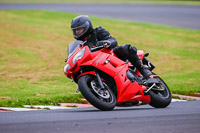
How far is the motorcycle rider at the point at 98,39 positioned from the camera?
26.6ft

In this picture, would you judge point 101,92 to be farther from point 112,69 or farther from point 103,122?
point 103,122

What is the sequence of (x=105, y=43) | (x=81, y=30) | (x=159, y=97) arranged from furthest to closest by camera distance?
(x=159, y=97)
(x=81, y=30)
(x=105, y=43)

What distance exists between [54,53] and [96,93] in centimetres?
1004

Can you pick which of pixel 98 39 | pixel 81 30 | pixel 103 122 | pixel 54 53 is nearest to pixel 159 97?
pixel 98 39

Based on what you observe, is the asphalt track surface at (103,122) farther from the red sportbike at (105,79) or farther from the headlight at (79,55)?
the headlight at (79,55)

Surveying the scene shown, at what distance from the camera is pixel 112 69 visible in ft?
25.5

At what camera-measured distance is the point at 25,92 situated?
10.6 metres

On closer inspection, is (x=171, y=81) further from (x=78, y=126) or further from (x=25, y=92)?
(x=78, y=126)

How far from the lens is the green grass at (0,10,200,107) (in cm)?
1079

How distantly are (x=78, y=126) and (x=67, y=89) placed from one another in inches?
207

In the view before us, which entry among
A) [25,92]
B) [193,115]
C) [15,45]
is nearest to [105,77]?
[193,115]

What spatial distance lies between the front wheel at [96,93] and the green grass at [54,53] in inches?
70.6

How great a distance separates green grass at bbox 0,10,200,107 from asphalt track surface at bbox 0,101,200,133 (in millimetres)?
2177

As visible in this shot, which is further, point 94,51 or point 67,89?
point 67,89
